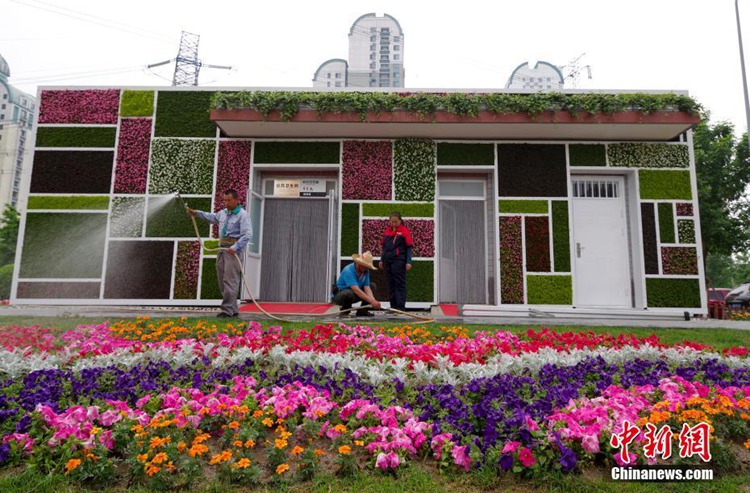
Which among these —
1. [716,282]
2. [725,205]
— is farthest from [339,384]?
[716,282]

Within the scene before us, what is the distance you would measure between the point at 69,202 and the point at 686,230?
14.5m

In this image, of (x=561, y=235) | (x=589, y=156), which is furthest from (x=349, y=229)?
(x=589, y=156)

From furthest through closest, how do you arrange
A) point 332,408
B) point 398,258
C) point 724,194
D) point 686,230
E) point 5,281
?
point 5,281, point 724,194, point 686,230, point 398,258, point 332,408

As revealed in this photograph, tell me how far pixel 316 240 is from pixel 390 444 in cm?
916

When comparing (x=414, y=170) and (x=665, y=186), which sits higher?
(x=414, y=170)

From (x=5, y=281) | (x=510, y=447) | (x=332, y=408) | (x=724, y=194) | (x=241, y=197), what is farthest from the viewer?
(x=5, y=281)

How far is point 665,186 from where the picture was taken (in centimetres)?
1051

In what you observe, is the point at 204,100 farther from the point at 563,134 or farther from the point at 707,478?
the point at 707,478

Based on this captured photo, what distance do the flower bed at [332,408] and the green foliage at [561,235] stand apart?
644 cm

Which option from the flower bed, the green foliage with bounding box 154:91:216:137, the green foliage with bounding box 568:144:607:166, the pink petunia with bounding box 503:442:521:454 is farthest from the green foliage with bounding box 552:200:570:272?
the pink petunia with bounding box 503:442:521:454

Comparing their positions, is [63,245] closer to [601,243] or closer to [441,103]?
[441,103]

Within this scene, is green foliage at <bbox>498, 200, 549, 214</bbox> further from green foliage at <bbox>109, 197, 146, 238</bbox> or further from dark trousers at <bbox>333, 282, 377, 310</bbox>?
green foliage at <bbox>109, 197, 146, 238</bbox>

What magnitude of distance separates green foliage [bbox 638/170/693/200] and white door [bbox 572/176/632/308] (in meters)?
0.52

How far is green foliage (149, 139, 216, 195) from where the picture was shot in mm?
10648
